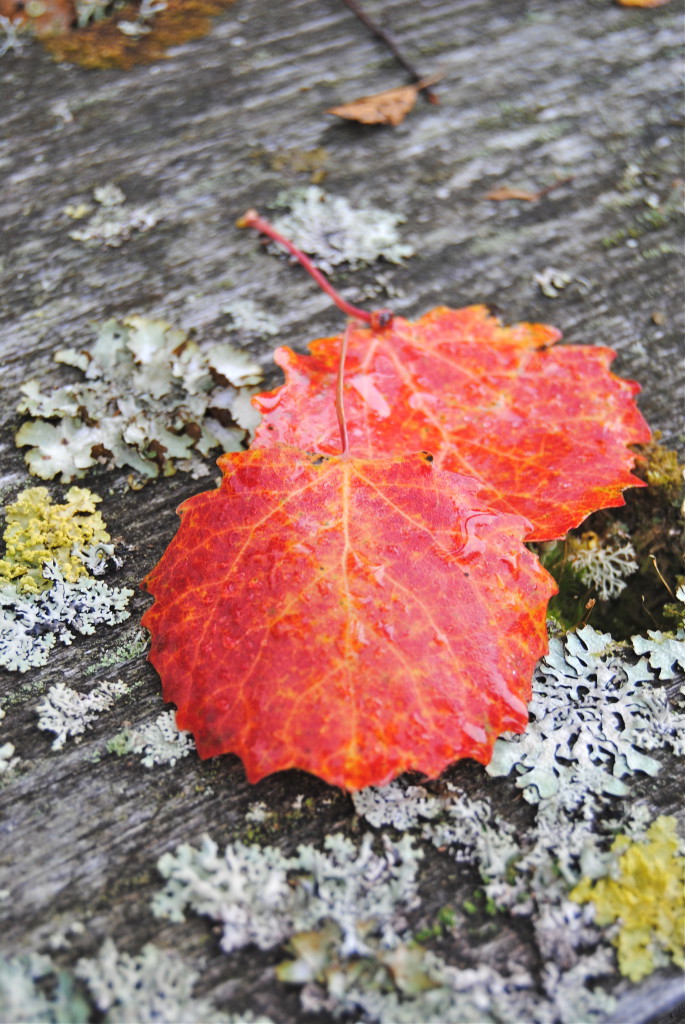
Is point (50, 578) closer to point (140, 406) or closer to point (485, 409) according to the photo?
point (140, 406)

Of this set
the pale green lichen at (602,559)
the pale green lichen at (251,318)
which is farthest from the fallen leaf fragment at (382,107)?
the pale green lichen at (602,559)

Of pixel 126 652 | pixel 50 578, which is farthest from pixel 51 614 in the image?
pixel 126 652

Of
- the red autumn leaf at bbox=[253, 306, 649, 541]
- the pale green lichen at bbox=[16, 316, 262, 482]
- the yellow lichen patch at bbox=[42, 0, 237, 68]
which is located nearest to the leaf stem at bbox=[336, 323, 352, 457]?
the red autumn leaf at bbox=[253, 306, 649, 541]

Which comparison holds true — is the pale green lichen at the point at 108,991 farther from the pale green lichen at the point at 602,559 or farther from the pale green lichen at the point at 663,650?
the pale green lichen at the point at 602,559

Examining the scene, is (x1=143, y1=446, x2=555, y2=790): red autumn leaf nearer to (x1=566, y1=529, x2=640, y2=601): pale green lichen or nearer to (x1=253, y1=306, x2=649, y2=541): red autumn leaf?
(x1=253, y1=306, x2=649, y2=541): red autumn leaf

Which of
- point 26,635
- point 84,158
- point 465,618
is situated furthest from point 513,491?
point 84,158

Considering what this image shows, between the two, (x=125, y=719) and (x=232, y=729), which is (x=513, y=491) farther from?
(x=125, y=719)
